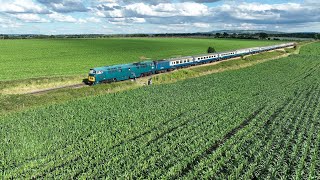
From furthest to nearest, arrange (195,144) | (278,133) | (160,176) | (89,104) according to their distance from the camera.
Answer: (89,104)
(278,133)
(195,144)
(160,176)

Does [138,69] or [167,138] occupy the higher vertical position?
[138,69]

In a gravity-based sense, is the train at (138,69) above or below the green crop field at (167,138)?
above

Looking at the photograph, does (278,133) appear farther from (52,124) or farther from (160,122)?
(52,124)

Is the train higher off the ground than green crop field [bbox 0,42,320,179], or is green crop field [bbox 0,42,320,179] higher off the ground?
the train

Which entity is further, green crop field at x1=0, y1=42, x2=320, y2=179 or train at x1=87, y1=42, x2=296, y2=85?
train at x1=87, y1=42, x2=296, y2=85

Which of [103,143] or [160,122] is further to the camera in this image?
[160,122]

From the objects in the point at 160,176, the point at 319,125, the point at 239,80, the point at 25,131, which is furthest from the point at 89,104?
the point at 239,80

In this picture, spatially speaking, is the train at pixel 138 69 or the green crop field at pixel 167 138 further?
the train at pixel 138 69

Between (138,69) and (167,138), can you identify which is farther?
(138,69)
